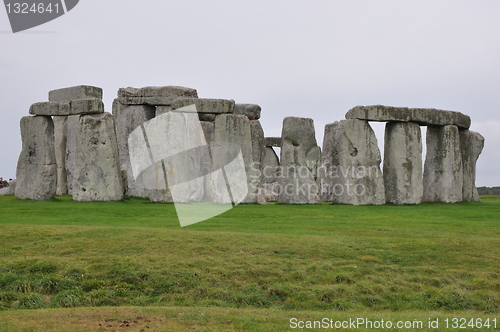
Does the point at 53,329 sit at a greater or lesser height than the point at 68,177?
lesser

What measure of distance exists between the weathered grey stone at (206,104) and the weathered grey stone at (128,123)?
493 centimetres

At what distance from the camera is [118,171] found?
2116 centimetres

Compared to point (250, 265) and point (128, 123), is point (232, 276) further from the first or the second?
point (128, 123)

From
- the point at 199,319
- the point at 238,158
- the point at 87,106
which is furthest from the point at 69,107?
the point at 199,319

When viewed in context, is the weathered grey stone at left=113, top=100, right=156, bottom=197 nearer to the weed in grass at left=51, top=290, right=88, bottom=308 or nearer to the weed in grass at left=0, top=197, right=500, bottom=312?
the weed in grass at left=0, top=197, right=500, bottom=312

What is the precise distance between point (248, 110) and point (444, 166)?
830cm

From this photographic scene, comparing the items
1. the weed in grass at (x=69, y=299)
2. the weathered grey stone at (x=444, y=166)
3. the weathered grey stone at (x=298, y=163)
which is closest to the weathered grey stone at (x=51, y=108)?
the weathered grey stone at (x=298, y=163)

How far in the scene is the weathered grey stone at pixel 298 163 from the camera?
21484 millimetres

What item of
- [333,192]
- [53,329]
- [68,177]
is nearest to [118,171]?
[68,177]

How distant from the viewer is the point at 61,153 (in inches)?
1013

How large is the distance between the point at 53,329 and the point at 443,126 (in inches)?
753

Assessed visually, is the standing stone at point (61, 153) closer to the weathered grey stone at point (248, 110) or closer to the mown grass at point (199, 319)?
the weathered grey stone at point (248, 110)

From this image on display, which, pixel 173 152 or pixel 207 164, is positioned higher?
pixel 173 152

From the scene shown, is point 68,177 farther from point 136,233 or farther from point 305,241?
point 305,241
